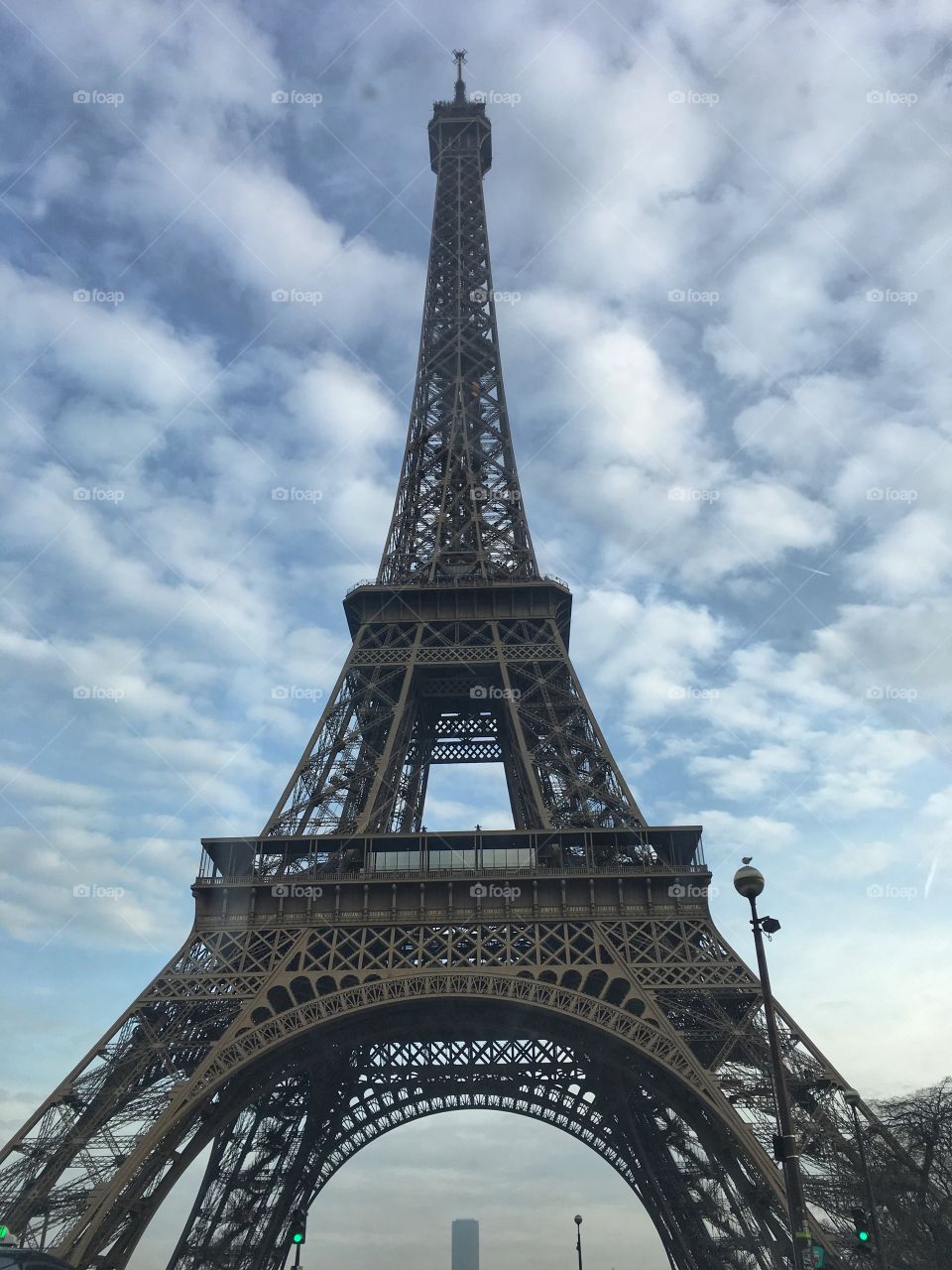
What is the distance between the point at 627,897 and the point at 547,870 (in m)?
3.36

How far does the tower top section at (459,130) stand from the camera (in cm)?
8094

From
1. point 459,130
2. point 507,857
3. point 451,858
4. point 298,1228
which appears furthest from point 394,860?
point 459,130

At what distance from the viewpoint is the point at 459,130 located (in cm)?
8119

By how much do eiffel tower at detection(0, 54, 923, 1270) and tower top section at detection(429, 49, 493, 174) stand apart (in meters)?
35.7

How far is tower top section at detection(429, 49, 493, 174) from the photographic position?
80.9m

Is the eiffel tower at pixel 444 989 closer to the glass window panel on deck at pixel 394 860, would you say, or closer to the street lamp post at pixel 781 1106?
the glass window panel on deck at pixel 394 860

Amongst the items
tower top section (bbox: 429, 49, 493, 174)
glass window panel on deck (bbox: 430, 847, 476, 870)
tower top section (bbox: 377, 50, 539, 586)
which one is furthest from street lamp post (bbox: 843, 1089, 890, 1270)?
tower top section (bbox: 429, 49, 493, 174)

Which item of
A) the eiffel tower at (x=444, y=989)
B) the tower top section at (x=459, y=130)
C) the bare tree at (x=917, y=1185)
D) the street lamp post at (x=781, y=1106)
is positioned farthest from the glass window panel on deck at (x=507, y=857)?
the tower top section at (x=459, y=130)

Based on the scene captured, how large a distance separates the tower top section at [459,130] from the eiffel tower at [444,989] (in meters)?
35.7

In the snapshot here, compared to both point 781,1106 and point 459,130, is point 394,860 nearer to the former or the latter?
point 781,1106

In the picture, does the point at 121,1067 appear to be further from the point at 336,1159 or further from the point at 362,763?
the point at 336,1159

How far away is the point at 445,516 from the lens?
5956cm

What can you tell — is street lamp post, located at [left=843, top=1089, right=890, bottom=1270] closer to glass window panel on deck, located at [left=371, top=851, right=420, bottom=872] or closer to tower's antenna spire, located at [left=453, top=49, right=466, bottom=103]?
glass window panel on deck, located at [left=371, top=851, right=420, bottom=872]

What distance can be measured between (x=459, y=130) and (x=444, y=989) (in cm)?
6819
